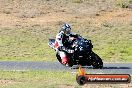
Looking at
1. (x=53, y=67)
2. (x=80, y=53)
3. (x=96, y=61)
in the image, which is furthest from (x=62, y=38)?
(x=53, y=67)

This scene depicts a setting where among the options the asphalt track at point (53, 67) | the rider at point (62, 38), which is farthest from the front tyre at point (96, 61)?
the rider at point (62, 38)

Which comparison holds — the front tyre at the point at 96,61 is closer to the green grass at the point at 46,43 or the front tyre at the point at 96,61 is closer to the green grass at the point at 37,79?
the green grass at the point at 37,79

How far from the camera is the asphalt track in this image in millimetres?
21438

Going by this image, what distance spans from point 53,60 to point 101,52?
137 inches

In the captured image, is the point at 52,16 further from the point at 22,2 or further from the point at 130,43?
the point at 130,43

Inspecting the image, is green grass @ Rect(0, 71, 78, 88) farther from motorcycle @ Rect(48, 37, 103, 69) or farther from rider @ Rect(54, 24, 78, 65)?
rider @ Rect(54, 24, 78, 65)

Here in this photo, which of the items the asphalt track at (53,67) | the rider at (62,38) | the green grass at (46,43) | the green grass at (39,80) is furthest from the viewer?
the green grass at (46,43)

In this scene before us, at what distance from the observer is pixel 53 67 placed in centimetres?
2239

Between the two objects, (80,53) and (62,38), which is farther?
(80,53)

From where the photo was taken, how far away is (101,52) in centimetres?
2755

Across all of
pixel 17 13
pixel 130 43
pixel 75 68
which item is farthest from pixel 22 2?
pixel 75 68

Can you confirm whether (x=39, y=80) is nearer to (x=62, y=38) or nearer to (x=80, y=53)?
(x=62, y=38)

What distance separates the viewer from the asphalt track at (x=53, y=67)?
2144 centimetres

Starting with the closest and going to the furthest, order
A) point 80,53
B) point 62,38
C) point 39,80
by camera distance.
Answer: point 39,80
point 62,38
point 80,53
